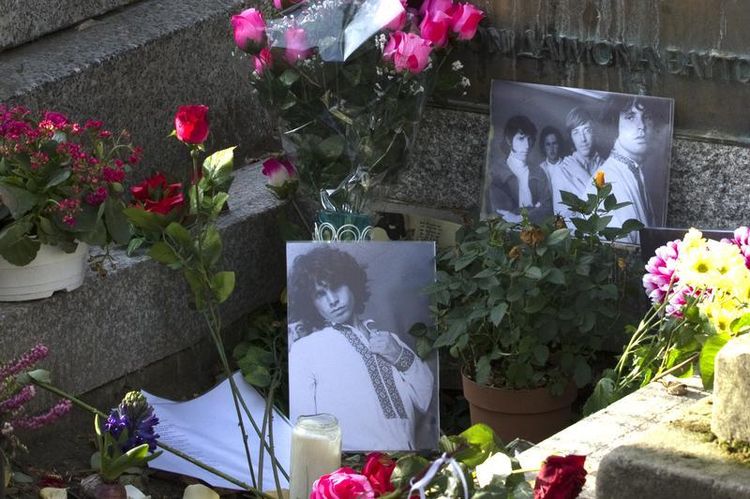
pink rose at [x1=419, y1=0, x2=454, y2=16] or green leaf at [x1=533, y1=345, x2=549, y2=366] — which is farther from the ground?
pink rose at [x1=419, y1=0, x2=454, y2=16]

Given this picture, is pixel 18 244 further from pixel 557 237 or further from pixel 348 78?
pixel 557 237

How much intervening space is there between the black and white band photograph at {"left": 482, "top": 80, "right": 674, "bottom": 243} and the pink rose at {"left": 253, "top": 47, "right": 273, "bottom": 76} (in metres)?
0.65

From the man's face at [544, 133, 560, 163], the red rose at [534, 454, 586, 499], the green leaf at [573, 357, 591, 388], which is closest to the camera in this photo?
the red rose at [534, 454, 586, 499]

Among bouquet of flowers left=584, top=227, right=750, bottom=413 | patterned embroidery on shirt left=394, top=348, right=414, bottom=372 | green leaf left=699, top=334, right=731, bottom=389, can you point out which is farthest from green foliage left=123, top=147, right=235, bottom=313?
green leaf left=699, top=334, right=731, bottom=389

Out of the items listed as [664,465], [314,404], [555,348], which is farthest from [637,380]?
[664,465]

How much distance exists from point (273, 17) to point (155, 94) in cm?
46

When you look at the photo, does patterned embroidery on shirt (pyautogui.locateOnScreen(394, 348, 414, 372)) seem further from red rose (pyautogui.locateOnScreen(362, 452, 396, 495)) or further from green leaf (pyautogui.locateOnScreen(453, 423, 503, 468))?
red rose (pyautogui.locateOnScreen(362, 452, 396, 495))

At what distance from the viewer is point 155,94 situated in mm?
3740

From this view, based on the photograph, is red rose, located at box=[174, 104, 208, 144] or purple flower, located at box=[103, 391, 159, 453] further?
red rose, located at box=[174, 104, 208, 144]

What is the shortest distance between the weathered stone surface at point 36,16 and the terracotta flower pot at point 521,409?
5.36 feet

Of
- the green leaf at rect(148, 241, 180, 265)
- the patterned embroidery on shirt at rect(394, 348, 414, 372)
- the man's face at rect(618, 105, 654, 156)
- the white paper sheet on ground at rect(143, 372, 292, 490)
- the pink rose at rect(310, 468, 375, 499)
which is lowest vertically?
the white paper sheet on ground at rect(143, 372, 292, 490)

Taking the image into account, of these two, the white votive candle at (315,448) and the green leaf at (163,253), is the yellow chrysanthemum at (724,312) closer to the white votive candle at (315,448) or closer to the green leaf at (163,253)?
the white votive candle at (315,448)

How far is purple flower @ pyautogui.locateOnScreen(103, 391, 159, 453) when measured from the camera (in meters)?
2.94

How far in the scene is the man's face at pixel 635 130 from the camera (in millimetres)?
3350
